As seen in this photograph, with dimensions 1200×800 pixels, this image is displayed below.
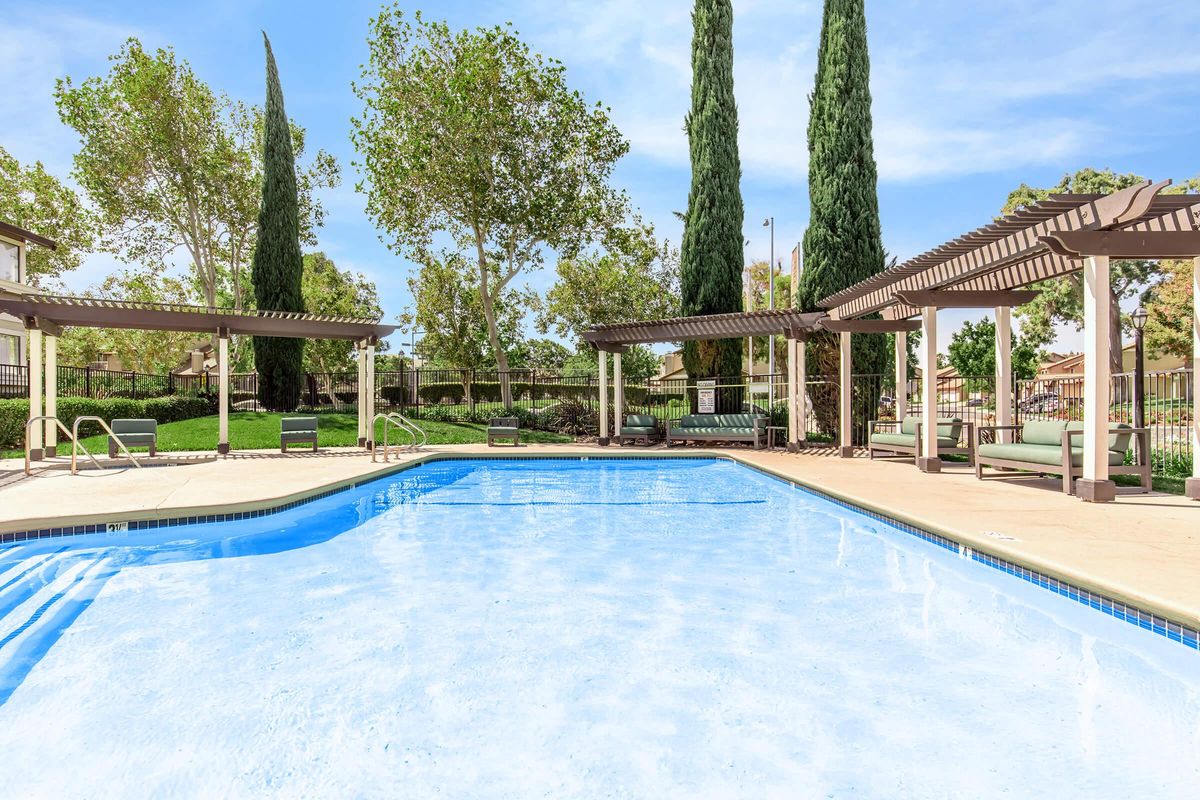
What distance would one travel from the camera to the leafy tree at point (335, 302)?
34875mm

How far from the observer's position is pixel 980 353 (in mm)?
25828

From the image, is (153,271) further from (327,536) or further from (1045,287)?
(1045,287)

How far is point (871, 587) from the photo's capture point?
5.09 m

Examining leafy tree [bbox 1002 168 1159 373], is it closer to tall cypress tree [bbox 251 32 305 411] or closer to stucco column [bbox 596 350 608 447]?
stucco column [bbox 596 350 608 447]

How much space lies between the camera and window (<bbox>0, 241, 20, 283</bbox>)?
21.6 metres

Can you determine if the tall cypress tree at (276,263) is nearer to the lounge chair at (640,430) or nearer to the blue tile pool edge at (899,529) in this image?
the blue tile pool edge at (899,529)

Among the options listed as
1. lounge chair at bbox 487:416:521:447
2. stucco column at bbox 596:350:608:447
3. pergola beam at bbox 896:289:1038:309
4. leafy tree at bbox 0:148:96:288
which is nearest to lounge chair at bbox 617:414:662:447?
stucco column at bbox 596:350:608:447

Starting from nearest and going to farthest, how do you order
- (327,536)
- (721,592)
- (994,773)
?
(994,773), (721,592), (327,536)

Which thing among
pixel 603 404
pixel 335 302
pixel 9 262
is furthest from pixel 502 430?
pixel 335 302

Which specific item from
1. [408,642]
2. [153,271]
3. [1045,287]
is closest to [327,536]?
[408,642]

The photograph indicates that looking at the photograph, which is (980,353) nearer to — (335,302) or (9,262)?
(335,302)

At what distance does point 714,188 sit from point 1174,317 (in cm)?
2149

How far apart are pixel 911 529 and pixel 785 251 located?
35.3 m

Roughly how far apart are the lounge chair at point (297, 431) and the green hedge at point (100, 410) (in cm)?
337
